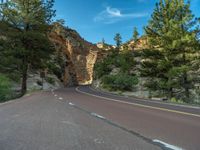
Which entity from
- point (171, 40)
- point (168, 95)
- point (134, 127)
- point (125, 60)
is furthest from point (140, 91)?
point (134, 127)

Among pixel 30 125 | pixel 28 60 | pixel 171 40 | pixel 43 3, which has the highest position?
pixel 43 3

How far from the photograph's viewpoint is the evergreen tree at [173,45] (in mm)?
31031

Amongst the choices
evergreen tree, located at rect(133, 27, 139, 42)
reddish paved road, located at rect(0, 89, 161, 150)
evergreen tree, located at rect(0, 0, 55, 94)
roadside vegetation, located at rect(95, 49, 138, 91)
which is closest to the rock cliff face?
roadside vegetation, located at rect(95, 49, 138, 91)

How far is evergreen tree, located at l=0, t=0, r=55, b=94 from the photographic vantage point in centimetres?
3225

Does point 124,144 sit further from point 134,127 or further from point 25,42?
point 25,42

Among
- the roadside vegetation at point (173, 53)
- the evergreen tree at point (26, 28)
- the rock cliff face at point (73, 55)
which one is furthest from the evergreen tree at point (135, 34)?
the evergreen tree at point (26, 28)

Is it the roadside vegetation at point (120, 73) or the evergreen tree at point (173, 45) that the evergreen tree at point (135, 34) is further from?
the evergreen tree at point (173, 45)

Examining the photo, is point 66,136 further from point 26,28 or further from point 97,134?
point 26,28

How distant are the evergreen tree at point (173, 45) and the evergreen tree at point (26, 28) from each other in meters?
12.0

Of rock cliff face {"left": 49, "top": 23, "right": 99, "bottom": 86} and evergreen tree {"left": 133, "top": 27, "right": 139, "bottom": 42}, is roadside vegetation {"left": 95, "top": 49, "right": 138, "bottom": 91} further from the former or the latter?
rock cliff face {"left": 49, "top": 23, "right": 99, "bottom": 86}

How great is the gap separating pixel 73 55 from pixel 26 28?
6623cm

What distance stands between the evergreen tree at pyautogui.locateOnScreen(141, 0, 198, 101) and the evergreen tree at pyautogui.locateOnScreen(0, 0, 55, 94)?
12041mm

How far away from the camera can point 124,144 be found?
5.97 m

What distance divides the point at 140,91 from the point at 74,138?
32897mm
